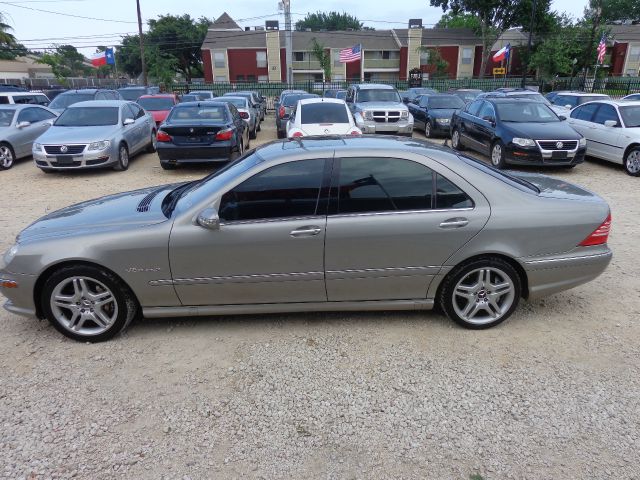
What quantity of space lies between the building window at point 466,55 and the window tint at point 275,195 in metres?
58.2

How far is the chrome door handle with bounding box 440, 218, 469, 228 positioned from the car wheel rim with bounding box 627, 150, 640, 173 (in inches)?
330

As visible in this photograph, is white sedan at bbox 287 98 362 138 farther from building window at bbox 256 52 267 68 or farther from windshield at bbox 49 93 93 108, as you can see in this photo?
building window at bbox 256 52 267 68

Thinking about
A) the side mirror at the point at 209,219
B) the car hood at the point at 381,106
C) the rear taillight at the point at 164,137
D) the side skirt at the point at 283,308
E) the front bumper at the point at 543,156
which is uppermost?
the car hood at the point at 381,106

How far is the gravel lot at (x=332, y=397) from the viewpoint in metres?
2.58

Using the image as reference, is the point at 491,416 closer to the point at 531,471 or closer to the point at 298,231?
the point at 531,471

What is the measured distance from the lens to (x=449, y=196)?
3668 mm

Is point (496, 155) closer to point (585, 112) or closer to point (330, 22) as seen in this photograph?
point (585, 112)

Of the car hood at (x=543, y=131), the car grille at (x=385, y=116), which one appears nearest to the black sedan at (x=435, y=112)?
the car grille at (x=385, y=116)

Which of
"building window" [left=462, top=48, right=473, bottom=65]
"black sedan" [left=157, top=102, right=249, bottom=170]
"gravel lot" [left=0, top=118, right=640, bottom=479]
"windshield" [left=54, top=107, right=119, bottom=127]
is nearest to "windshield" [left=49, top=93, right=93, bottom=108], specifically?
"windshield" [left=54, top=107, right=119, bottom=127]

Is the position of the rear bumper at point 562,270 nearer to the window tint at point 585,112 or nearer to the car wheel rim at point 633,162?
the car wheel rim at point 633,162

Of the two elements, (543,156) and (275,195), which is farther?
(543,156)

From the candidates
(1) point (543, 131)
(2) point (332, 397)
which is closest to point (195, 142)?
(1) point (543, 131)

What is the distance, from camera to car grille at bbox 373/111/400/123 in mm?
13625

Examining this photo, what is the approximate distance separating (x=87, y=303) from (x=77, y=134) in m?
7.99
